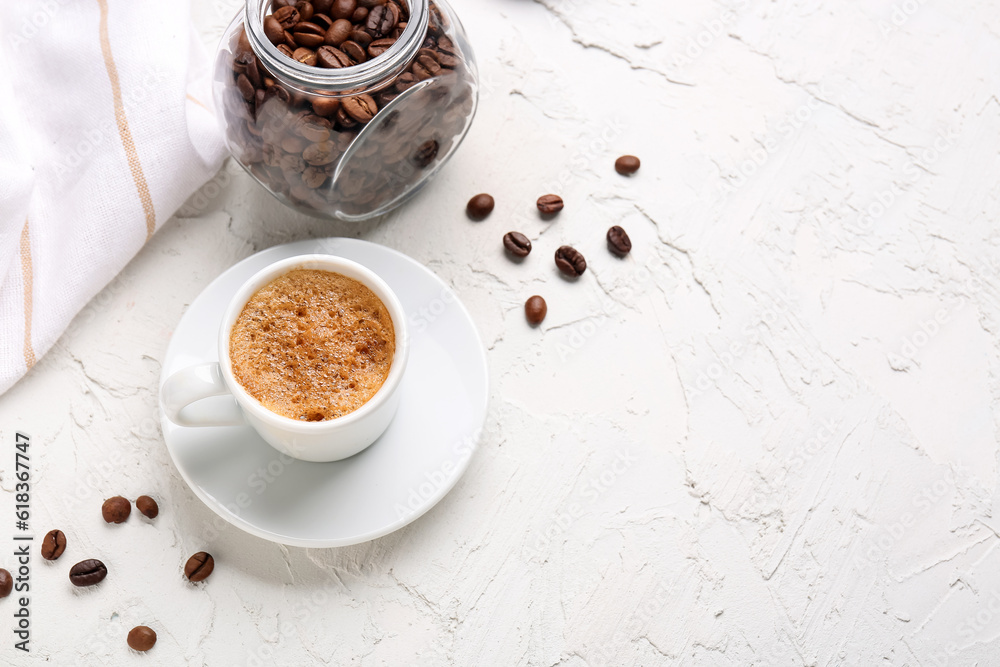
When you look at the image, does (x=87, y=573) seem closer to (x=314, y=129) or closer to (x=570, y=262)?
(x=314, y=129)

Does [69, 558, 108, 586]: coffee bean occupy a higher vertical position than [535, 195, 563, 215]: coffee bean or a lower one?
lower

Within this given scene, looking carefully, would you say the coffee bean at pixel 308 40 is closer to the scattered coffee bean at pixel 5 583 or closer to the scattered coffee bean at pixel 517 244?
the scattered coffee bean at pixel 517 244

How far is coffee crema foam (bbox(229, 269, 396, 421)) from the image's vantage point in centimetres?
112

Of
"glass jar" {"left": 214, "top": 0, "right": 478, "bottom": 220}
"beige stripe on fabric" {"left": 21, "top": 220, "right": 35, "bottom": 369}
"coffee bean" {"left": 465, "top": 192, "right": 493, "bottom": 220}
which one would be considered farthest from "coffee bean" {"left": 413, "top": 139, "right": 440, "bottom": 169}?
"beige stripe on fabric" {"left": 21, "top": 220, "right": 35, "bottom": 369}

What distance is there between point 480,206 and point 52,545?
0.95m

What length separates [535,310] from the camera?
55.5 inches

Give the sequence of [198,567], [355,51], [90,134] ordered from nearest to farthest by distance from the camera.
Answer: [355,51] < [198,567] < [90,134]

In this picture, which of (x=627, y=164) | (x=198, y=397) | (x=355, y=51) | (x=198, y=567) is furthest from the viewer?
(x=627, y=164)

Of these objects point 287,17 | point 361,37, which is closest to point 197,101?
point 287,17

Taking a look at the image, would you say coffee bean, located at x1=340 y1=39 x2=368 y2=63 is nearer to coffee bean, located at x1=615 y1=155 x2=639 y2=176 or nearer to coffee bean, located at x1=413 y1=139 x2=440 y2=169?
coffee bean, located at x1=413 y1=139 x2=440 y2=169

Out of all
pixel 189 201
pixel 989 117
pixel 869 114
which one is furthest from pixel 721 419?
pixel 189 201

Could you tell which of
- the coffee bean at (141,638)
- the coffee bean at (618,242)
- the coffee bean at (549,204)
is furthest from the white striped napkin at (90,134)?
the coffee bean at (618,242)

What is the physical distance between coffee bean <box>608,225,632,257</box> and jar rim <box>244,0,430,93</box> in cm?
51

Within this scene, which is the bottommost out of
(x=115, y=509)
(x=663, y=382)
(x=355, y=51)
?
(x=115, y=509)
